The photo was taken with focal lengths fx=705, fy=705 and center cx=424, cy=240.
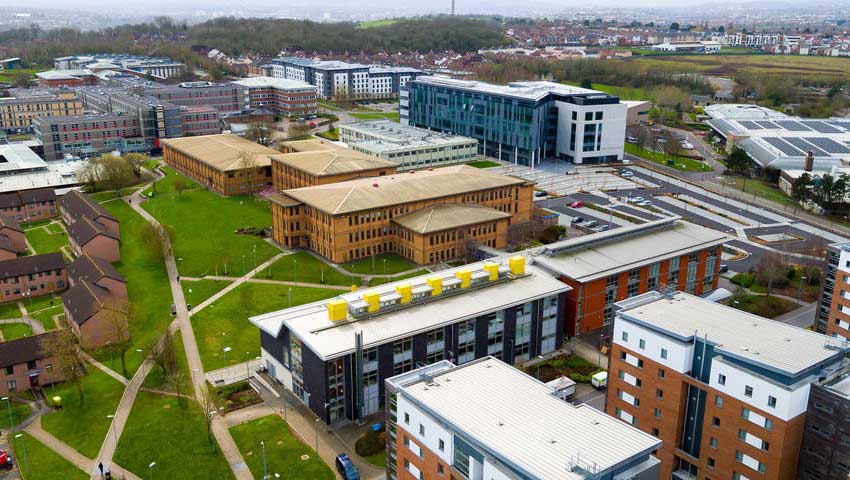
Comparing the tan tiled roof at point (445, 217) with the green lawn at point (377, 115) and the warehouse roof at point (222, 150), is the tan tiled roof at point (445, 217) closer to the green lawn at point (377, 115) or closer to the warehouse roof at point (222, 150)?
the warehouse roof at point (222, 150)

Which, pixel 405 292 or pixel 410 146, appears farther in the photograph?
pixel 410 146

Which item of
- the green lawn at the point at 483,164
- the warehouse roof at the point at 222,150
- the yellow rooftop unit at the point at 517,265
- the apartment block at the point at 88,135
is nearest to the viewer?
the yellow rooftop unit at the point at 517,265

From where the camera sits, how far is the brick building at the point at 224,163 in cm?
10244

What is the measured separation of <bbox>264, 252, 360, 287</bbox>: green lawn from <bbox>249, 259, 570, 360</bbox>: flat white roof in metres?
18.0

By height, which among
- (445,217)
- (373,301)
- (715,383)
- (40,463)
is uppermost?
(715,383)

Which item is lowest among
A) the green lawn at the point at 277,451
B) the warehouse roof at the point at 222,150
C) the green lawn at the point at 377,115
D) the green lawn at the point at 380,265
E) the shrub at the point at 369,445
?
the green lawn at the point at 277,451

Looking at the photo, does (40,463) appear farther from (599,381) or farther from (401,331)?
(599,381)

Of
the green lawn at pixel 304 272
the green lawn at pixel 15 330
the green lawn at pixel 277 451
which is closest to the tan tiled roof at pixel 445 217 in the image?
the green lawn at pixel 304 272

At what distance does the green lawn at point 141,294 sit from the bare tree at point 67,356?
3.85 metres

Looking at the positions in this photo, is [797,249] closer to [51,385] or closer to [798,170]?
[798,170]

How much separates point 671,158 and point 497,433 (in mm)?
111642

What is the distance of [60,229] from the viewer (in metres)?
89.8

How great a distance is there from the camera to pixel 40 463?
43312 millimetres

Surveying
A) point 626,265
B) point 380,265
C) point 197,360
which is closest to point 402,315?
point 197,360
